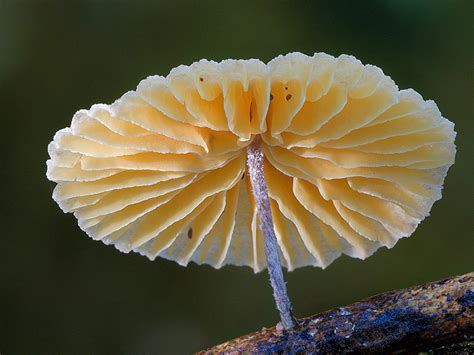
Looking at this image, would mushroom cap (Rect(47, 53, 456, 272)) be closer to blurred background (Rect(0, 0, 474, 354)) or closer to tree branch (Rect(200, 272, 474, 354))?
tree branch (Rect(200, 272, 474, 354))

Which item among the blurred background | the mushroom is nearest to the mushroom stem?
the mushroom

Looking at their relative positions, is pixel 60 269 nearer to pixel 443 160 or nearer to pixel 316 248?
pixel 316 248

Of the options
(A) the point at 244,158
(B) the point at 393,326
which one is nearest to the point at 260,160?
(A) the point at 244,158

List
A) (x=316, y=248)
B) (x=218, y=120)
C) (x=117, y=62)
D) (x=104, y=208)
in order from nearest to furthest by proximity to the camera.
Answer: (x=218, y=120) < (x=104, y=208) < (x=316, y=248) < (x=117, y=62)

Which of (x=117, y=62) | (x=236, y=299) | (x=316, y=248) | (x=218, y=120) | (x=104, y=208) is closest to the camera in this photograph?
(x=218, y=120)

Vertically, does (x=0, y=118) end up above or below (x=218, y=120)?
above

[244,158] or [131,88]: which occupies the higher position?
[131,88]

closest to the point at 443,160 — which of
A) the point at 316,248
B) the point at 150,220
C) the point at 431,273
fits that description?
the point at 316,248

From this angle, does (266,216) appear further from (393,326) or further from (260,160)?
(393,326)
